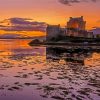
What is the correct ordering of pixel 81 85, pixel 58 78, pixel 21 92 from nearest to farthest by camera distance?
pixel 21 92 → pixel 81 85 → pixel 58 78

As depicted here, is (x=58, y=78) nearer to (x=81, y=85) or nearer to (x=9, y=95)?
(x=81, y=85)

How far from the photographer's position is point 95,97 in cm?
1656

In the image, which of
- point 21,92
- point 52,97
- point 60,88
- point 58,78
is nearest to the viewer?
point 52,97

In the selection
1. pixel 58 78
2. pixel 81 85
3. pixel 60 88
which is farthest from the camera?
pixel 58 78

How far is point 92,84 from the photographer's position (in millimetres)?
21078

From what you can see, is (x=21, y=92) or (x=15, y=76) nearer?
(x=21, y=92)

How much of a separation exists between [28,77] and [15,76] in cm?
124

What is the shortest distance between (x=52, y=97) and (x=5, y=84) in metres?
5.56

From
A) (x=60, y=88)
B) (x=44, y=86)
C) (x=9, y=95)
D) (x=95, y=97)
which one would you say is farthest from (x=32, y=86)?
(x=95, y=97)

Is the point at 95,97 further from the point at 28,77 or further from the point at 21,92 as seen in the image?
the point at 28,77

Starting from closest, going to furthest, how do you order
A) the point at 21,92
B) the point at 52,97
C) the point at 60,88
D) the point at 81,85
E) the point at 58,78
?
the point at 52,97 < the point at 21,92 < the point at 60,88 < the point at 81,85 < the point at 58,78

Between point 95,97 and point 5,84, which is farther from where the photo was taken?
point 5,84

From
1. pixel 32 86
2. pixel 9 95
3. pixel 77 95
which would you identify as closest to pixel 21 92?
pixel 9 95

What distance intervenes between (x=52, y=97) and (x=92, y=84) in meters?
5.68
